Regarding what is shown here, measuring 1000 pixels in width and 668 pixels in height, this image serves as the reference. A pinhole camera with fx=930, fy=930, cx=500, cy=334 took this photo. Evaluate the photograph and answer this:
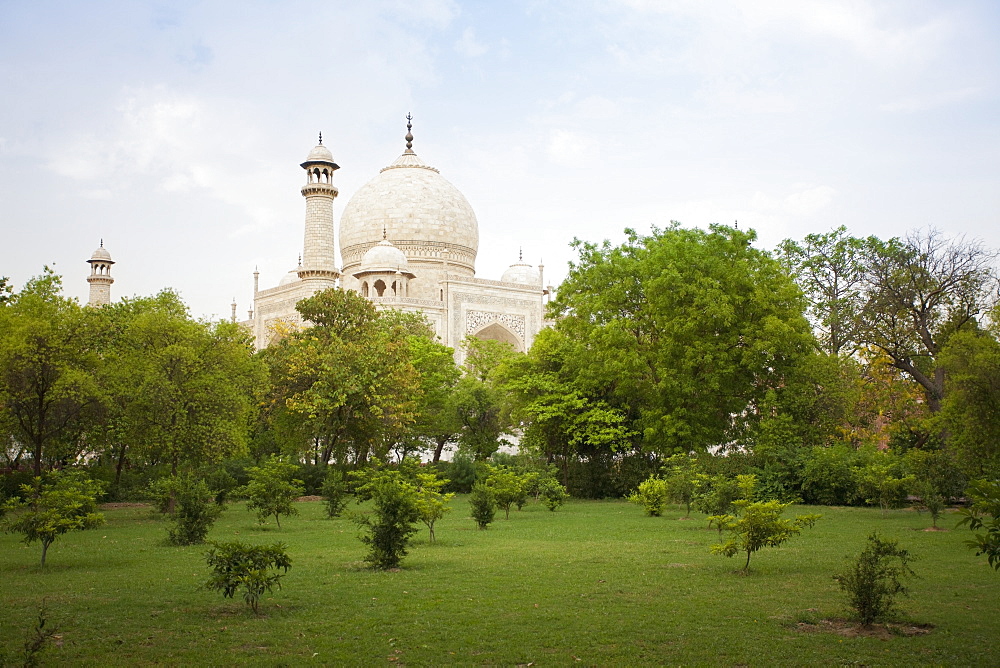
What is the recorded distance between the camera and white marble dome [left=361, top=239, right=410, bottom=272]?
128ft

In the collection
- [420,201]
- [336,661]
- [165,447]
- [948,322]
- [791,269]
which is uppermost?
[420,201]

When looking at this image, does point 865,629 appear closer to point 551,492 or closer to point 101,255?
point 551,492

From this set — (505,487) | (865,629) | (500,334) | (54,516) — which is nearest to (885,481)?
(505,487)

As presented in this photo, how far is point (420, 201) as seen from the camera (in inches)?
1734

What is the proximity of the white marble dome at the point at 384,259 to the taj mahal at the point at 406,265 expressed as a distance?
0.04 m

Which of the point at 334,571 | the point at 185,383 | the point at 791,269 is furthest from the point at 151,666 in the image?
the point at 791,269

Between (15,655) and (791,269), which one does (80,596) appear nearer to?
(15,655)

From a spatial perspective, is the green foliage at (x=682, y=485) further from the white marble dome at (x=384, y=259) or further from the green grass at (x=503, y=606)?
the white marble dome at (x=384, y=259)

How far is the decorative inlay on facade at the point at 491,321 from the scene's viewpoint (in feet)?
132

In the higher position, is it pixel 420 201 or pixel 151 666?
pixel 420 201

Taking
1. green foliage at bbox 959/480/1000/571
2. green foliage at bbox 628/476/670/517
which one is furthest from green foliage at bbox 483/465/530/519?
green foliage at bbox 959/480/1000/571

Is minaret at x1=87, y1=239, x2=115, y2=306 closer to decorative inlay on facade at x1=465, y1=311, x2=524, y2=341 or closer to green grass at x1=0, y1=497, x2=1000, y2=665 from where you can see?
decorative inlay on facade at x1=465, y1=311, x2=524, y2=341

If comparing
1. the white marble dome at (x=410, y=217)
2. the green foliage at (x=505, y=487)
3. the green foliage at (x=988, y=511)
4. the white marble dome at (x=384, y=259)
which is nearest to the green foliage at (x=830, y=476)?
the green foliage at (x=505, y=487)

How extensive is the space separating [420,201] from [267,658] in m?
38.5
